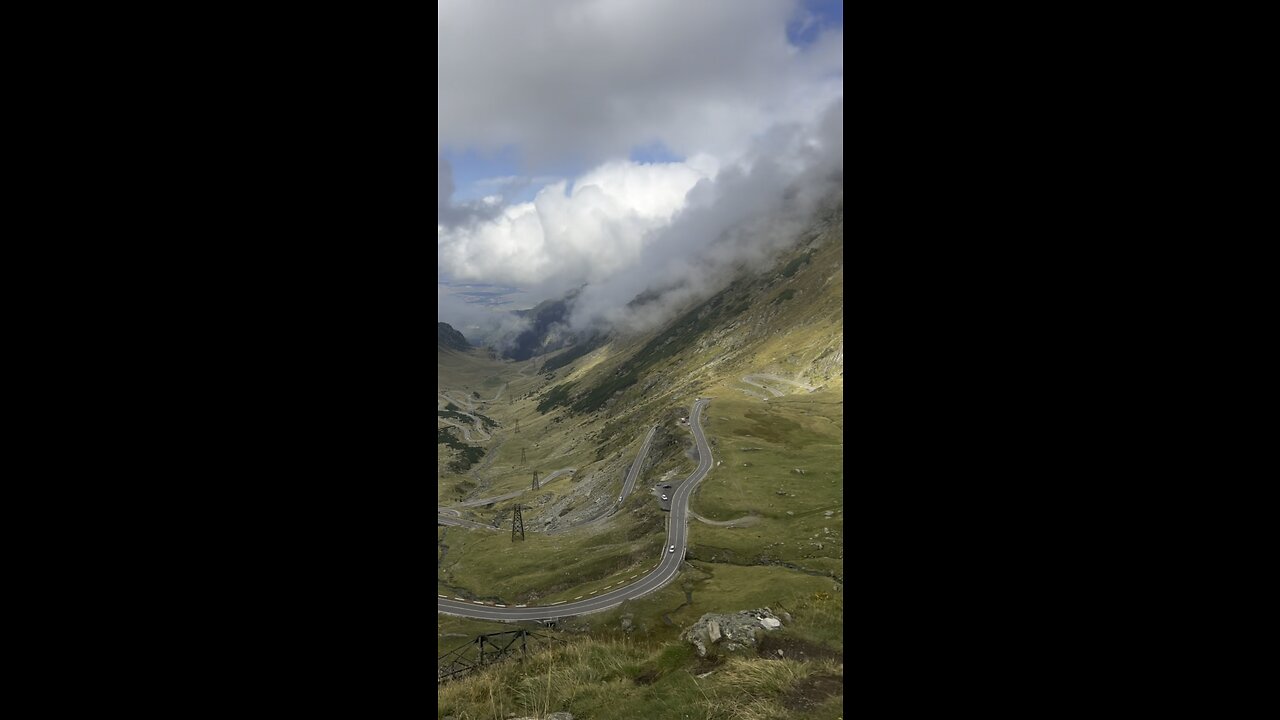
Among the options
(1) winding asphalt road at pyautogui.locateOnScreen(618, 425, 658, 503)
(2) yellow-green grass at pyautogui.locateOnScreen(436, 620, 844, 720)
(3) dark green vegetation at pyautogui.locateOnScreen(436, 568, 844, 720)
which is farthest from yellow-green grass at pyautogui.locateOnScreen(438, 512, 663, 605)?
(2) yellow-green grass at pyautogui.locateOnScreen(436, 620, 844, 720)

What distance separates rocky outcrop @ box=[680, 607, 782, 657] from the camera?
1323 centimetres

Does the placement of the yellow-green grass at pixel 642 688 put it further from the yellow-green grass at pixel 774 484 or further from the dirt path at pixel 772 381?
the dirt path at pixel 772 381

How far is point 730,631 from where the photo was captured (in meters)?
14.2

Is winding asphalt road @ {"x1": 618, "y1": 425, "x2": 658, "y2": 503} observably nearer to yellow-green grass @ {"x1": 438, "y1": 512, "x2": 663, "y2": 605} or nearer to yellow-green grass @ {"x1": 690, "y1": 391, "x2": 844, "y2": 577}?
yellow-green grass @ {"x1": 438, "y1": 512, "x2": 663, "y2": 605}

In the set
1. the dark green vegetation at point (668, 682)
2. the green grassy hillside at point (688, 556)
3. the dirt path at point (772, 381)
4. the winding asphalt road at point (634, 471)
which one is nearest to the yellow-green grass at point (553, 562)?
the green grassy hillside at point (688, 556)

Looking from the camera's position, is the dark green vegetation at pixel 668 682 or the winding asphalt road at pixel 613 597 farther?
the winding asphalt road at pixel 613 597

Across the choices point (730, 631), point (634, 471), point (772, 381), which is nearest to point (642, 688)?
point (730, 631)

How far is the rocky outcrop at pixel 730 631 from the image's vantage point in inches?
521

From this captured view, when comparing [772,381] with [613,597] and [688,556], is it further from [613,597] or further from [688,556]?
[613,597]
